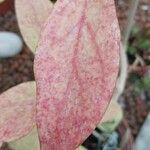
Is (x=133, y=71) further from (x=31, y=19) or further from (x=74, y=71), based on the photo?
(x=74, y=71)

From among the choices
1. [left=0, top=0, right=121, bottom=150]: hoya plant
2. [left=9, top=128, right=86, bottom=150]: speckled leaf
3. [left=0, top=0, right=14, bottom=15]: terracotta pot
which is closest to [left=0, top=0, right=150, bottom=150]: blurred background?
[left=0, top=0, right=14, bottom=15]: terracotta pot

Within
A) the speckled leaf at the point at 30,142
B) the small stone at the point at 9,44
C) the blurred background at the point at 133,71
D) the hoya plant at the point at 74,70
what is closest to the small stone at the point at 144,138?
the blurred background at the point at 133,71

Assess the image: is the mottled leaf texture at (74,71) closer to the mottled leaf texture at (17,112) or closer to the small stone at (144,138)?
the mottled leaf texture at (17,112)

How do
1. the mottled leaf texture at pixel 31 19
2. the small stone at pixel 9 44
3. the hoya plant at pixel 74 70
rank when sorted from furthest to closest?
the small stone at pixel 9 44, the mottled leaf texture at pixel 31 19, the hoya plant at pixel 74 70

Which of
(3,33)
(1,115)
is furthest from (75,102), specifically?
(3,33)

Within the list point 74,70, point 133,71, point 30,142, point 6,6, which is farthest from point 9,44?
point 74,70

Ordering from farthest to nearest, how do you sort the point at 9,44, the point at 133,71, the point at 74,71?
the point at 133,71 < the point at 9,44 < the point at 74,71
